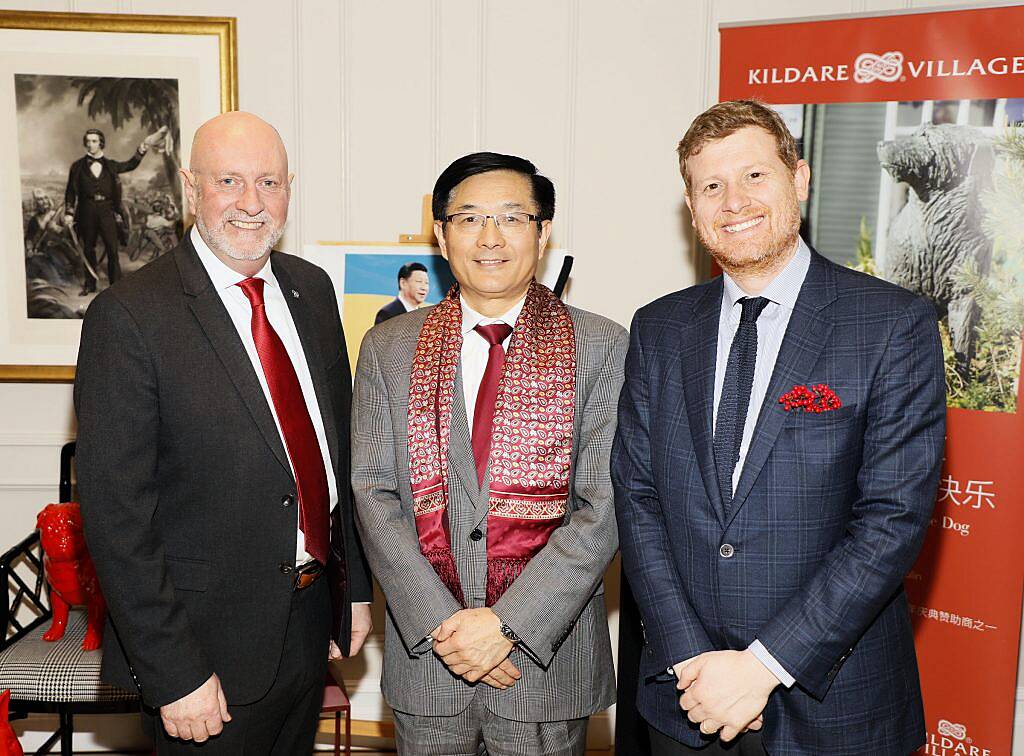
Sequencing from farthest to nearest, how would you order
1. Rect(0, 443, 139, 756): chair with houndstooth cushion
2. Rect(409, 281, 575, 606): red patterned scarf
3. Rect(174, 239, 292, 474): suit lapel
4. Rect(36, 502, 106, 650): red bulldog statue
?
Rect(36, 502, 106, 650): red bulldog statue → Rect(0, 443, 139, 756): chair with houndstooth cushion → Rect(409, 281, 575, 606): red patterned scarf → Rect(174, 239, 292, 474): suit lapel

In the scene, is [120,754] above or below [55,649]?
below

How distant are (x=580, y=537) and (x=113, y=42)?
2567mm

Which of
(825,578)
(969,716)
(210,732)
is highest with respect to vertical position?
(825,578)

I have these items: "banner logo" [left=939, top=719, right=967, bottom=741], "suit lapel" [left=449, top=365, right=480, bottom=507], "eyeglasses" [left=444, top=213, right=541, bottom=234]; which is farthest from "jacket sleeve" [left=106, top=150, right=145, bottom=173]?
"banner logo" [left=939, top=719, right=967, bottom=741]

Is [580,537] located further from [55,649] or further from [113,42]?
[113,42]

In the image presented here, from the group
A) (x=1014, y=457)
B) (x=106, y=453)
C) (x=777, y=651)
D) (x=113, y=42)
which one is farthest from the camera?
(x=113, y=42)

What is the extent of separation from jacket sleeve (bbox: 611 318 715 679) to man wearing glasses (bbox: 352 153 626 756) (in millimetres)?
109

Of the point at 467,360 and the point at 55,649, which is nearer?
the point at 467,360

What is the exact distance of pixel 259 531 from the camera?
6.88ft

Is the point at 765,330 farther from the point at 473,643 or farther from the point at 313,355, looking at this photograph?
the point at 313,355

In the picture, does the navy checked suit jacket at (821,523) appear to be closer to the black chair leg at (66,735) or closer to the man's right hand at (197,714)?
the man's right hand at (197,714)

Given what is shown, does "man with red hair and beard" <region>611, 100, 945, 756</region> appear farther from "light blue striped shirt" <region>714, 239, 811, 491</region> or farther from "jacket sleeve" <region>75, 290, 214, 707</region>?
"jacket sleeve" <region>75, 290, 214, 707</region>

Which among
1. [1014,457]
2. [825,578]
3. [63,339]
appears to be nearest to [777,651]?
[825,578]

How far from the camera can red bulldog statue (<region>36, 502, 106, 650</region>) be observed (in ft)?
9.83
